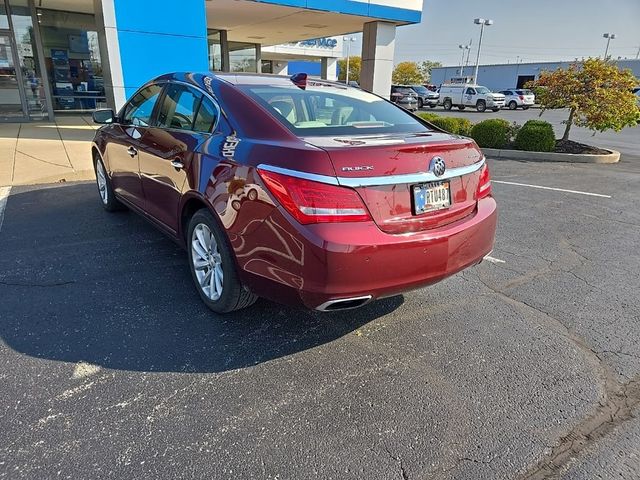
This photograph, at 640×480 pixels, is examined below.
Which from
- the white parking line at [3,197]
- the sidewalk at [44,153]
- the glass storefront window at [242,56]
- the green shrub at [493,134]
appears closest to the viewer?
the white parking line at [3,197]

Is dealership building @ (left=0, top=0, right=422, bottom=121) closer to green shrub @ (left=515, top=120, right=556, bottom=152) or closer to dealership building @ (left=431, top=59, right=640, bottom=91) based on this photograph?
green shrub @ (left=515, top=120, right=556, bottom=152)

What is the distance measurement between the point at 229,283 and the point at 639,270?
3784mm

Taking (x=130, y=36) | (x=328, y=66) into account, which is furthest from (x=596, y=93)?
(x=328, y=66)

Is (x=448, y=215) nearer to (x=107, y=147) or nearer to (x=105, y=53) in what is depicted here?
(x=107, y=147)

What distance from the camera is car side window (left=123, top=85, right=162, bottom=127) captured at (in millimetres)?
4141

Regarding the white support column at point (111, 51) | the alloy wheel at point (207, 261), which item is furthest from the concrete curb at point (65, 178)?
the alloy wheel at point (207, 261)

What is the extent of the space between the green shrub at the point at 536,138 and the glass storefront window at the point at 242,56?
17299 mm

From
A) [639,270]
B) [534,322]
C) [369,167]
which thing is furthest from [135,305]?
[639,270]

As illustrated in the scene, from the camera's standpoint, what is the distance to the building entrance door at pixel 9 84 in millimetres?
13312

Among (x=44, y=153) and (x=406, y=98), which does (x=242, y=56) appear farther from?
(x=44, y=153)

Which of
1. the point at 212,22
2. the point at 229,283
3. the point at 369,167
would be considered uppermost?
the point at 212,22

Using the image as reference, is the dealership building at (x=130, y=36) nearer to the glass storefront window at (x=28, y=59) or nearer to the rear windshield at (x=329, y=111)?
the glass storefront window at (x=28, y=59)

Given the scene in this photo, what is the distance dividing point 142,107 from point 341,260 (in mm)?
2994

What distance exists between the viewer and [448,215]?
2.79m
